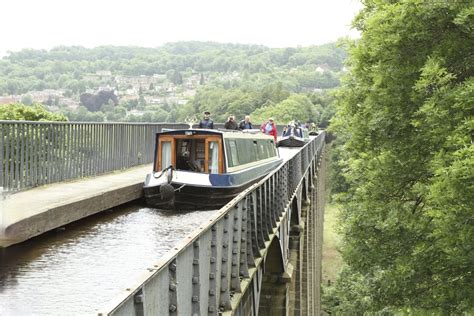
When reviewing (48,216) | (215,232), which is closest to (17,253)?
(48,216)

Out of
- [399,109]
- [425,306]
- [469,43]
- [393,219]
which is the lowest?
[425,306]

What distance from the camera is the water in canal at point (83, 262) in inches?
216

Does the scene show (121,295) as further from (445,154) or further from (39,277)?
(445,154)

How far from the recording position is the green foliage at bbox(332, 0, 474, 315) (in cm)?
1038

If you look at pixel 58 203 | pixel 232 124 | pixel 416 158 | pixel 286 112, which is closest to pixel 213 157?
pixel 416 158

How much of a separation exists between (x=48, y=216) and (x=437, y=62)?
666 centimetres

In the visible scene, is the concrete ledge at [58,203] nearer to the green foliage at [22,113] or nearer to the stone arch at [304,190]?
the stone arch at [304,190]

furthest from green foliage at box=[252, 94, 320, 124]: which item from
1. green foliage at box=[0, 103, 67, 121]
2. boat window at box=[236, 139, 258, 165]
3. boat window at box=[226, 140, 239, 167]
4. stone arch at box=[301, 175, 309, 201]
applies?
boat window at box=[226, 140, 239, 167]

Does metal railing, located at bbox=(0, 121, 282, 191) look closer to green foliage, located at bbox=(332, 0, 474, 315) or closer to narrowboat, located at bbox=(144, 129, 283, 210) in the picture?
narrowboat, located at bbox=(144, 129, 283, 210)

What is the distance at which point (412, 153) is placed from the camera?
13.6 m

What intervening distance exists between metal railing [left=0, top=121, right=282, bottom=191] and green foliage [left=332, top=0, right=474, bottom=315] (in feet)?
18.8

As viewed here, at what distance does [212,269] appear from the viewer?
17.7 feet

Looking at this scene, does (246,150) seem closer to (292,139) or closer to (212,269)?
(212,269)

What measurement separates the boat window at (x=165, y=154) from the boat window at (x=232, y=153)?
121 cm
